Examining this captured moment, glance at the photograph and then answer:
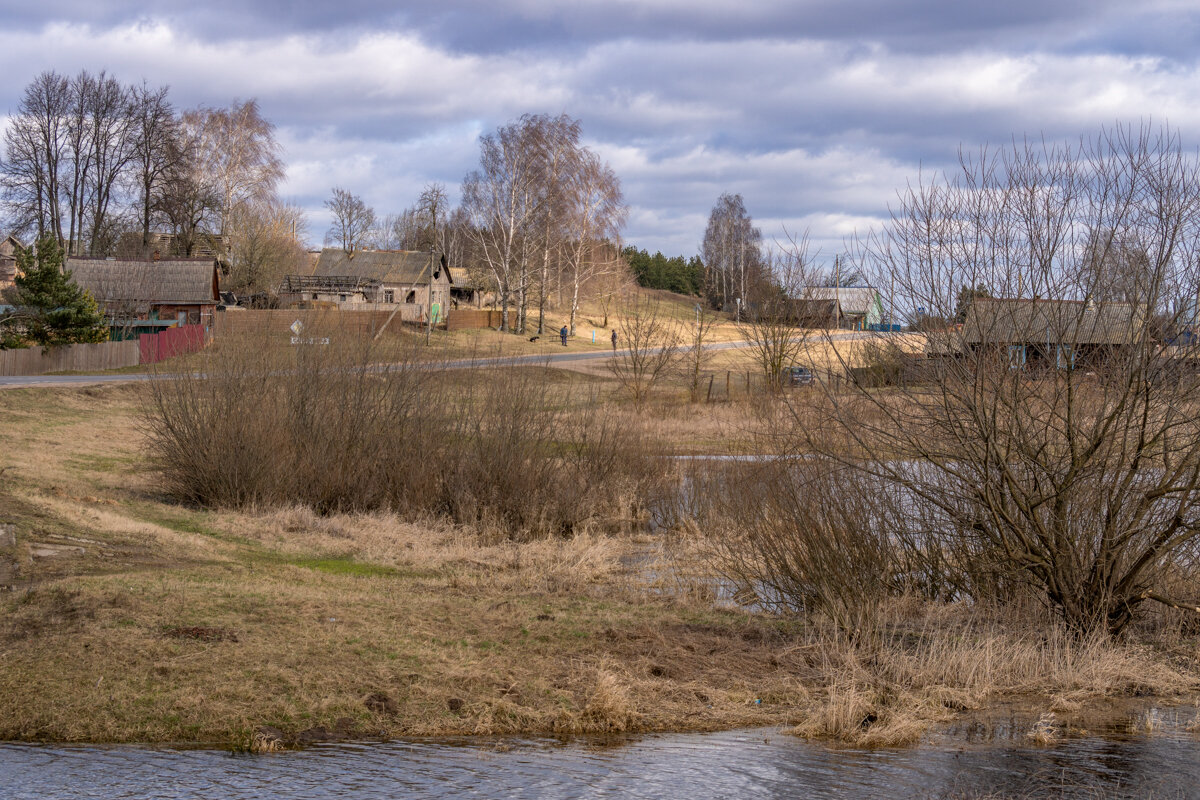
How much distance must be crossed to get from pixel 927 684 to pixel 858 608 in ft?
4.63

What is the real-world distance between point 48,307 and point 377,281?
27993mm

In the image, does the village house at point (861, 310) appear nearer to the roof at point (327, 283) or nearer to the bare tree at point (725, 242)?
the roof at point (327, 283)

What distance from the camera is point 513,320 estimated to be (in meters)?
66.6

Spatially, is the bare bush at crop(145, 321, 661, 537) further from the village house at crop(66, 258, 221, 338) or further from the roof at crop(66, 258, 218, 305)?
the roof at crop(66, 258, 218, 305)

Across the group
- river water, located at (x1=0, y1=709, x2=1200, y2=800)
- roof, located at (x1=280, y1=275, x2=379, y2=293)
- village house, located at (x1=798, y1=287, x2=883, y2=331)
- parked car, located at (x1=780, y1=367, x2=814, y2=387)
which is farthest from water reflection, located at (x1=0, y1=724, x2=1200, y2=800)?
roof, located at (x1=280, y1=275, x2=379, y2=293)

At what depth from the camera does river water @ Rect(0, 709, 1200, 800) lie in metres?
6.61

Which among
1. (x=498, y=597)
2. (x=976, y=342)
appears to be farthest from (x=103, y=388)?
(x=976, y=342)

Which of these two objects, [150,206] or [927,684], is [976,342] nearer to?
[927,684]

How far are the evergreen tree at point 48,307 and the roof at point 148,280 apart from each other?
454cm

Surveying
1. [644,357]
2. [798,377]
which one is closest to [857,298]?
[798,377]

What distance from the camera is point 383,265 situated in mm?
67938

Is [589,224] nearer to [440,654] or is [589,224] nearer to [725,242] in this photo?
[725,242]

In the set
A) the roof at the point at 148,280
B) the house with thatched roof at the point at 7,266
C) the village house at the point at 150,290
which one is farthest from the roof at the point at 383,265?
the house with thatched roof at the point at 7,266

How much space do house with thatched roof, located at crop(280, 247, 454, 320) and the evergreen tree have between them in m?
21.4
